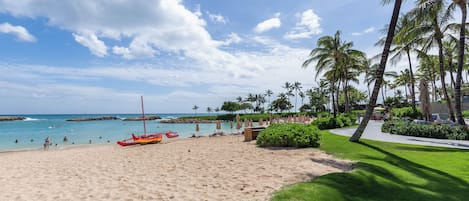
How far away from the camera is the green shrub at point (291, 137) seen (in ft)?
33.2

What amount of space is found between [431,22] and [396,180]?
40.8ft

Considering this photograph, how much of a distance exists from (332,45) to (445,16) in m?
10.8

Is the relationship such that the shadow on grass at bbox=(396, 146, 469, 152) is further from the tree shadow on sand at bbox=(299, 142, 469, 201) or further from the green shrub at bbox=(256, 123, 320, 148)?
the green shrub at bbox=(256, 123, 320, 148)

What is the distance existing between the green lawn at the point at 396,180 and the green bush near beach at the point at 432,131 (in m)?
3.77

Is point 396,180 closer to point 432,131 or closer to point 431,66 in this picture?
point 432,131

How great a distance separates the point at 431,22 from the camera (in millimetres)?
13375

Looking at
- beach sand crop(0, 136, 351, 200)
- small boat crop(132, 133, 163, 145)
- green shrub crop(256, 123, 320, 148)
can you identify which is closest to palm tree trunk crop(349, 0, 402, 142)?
green shrub crop(256, 123, 320, 148)

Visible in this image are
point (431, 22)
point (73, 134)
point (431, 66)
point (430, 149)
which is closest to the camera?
point (430, 149)

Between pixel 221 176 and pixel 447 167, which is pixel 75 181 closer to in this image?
pixel 221 176

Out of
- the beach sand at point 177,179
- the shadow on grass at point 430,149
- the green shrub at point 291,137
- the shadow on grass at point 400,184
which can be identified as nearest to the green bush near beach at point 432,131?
the shadow on grass at point 430,149

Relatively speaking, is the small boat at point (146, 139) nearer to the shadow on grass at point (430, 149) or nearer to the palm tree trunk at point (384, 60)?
the palm tree trunk at point (384, 60)

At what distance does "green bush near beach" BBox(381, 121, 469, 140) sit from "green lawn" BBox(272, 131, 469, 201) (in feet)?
12.4

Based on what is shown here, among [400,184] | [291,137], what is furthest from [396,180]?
[291,137]

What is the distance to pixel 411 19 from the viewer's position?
40.9 feet
